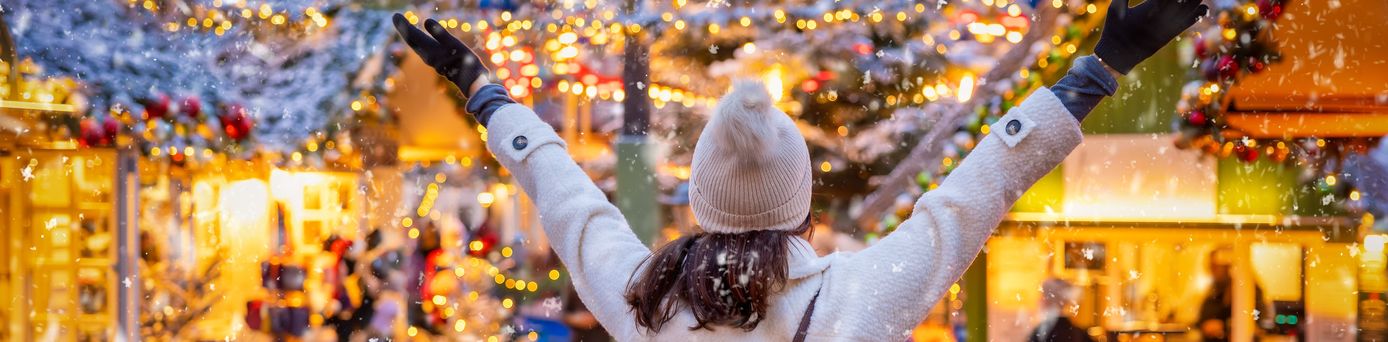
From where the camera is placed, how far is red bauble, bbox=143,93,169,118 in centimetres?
404

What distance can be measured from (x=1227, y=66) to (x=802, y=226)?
2.21 meters

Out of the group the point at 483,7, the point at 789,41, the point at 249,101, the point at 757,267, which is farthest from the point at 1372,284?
the point at 249,101

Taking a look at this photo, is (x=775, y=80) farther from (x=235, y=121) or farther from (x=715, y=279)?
(x=715, y=279)

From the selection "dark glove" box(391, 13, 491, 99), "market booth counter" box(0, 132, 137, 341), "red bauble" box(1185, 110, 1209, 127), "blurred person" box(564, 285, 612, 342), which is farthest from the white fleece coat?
"market booth counter" box(0, 132, 137, 341)

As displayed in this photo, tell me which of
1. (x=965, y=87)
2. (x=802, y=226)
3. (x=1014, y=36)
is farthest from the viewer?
(x=965, y=87)

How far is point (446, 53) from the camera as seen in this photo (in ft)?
5.39

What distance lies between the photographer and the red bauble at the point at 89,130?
3.98 meters

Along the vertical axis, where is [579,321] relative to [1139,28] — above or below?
below

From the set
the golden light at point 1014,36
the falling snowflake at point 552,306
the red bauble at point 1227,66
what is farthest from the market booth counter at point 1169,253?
the falling snowflake at point 552,306

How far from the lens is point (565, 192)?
1.46 metres

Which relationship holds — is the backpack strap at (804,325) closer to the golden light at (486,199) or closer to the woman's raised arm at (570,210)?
the woman's raised arm at (570,210)

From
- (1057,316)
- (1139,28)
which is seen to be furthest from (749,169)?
(1057,316)

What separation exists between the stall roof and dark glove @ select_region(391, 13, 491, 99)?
2.41 m

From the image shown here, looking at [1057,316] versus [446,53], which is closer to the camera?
[446,53]
